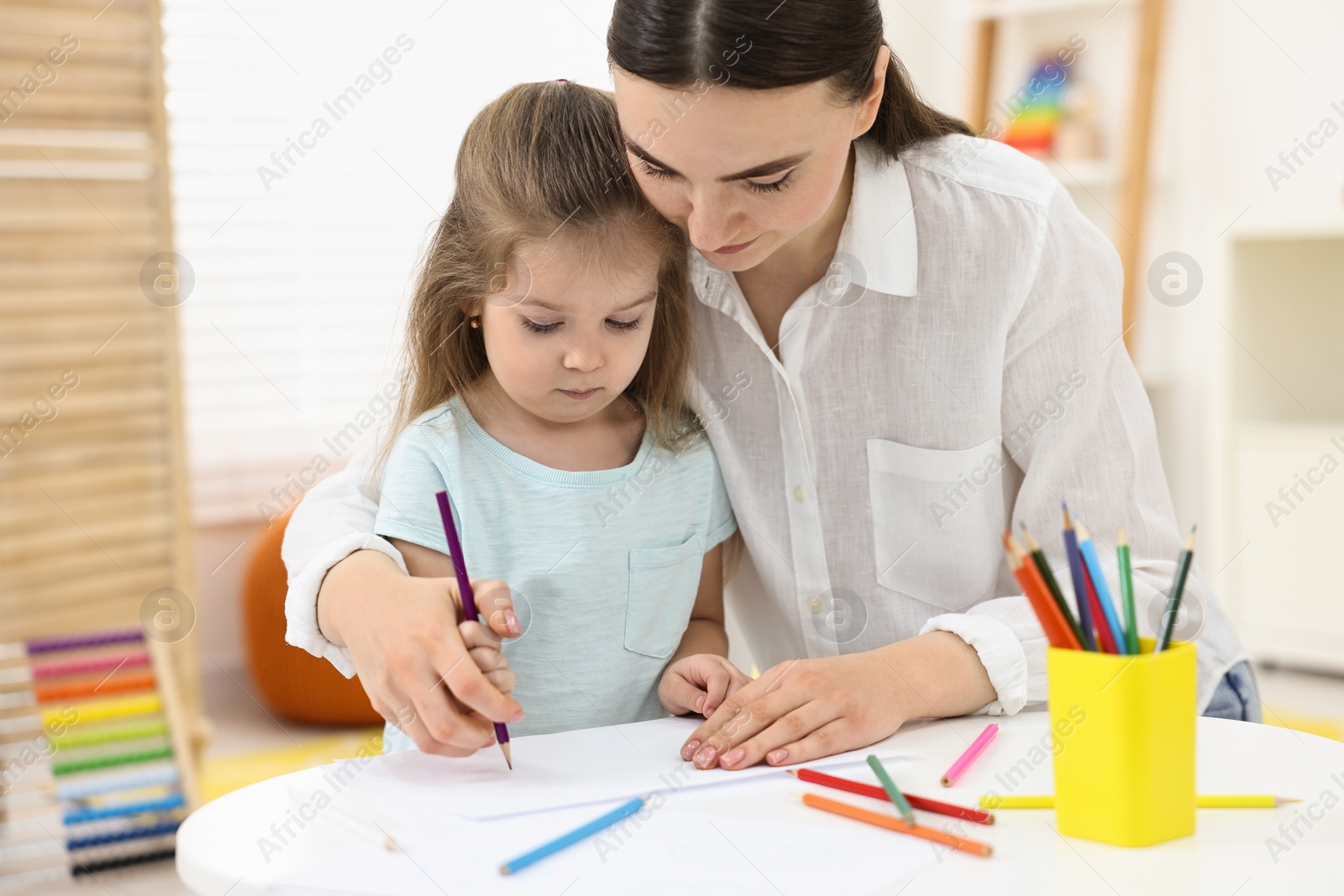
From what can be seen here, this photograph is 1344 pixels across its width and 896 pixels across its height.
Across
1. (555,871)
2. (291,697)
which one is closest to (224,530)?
(291,697)

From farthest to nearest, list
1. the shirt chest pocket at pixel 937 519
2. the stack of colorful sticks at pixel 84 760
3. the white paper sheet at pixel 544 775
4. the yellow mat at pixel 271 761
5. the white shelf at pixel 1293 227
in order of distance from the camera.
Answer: the white shelf at pixel 1293 227 < the yellow mat at pixel 271 761 < the stack of colorful sticks at pixel 84 760 < the shirt chest pocket at pixel 937 519 < the white paper sheet at pixel 544 775

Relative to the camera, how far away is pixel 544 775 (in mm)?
748

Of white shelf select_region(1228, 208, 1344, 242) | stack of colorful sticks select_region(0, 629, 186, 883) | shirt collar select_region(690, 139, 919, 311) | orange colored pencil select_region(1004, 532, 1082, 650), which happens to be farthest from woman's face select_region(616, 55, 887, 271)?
white shelf select_region(1228, 208, 1344, 242)

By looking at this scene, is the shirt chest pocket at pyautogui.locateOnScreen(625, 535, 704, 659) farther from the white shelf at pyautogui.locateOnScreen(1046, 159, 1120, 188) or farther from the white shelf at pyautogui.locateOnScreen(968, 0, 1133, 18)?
the white shelf at pyautogui.locateOnScreen(968, 0, 1133, 18)

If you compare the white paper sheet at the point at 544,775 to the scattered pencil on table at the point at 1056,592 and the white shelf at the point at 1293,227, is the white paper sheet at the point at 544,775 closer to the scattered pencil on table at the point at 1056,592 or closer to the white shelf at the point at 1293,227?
the scattered pencil on table at the point at 1056,592

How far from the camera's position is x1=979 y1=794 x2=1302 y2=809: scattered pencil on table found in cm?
66

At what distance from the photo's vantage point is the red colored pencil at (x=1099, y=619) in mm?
611

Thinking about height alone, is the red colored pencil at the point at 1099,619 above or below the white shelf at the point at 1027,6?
below

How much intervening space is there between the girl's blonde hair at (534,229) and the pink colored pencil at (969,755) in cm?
38

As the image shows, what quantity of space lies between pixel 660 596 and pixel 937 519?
24 centimetres

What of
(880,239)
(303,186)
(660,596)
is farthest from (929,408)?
(303,186)

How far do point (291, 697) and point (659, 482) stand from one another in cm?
174

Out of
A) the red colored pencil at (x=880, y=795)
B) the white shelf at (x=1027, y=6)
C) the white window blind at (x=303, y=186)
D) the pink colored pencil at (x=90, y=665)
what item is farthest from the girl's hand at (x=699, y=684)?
the white shelf at (x=1027, y=6)

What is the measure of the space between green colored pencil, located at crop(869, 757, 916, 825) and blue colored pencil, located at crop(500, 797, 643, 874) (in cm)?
13
